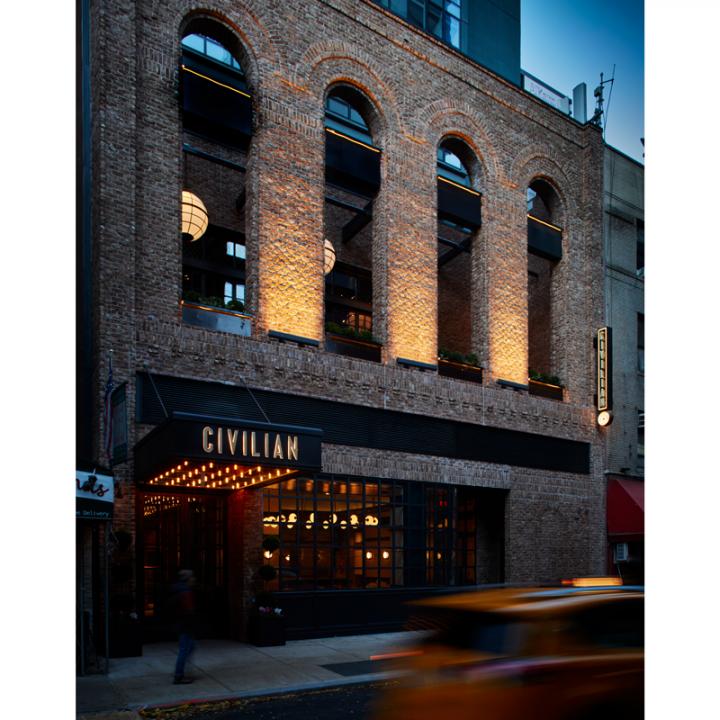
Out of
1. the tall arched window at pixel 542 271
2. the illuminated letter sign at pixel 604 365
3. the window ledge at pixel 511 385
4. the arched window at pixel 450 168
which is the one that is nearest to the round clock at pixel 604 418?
the illuminated letter sign at pixel 604 365

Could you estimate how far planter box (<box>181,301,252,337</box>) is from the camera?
13617mm

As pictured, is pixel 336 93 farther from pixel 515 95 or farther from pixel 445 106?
pixel 515 95

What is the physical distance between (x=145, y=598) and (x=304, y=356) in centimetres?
538

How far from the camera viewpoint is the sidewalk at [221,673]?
29.2ft

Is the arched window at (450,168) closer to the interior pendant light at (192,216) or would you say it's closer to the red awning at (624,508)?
the interior pendant light at (192,216)

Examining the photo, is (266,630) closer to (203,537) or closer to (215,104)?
(203,537)

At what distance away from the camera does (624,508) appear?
2028cm

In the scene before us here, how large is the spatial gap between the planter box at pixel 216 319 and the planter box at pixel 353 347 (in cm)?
195

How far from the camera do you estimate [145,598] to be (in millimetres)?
13453

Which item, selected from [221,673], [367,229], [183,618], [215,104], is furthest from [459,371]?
[183,618]

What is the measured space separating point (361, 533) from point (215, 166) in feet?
32.1

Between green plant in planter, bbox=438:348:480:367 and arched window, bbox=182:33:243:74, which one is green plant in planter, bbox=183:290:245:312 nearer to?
green plant in planter, bbox=438:348:480:367

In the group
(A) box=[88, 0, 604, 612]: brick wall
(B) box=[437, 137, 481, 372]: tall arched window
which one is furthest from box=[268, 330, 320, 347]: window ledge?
(B) box=[437, 137, 481, 372]: tall arched window

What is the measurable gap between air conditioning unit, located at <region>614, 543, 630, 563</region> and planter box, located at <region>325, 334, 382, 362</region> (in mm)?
9503
